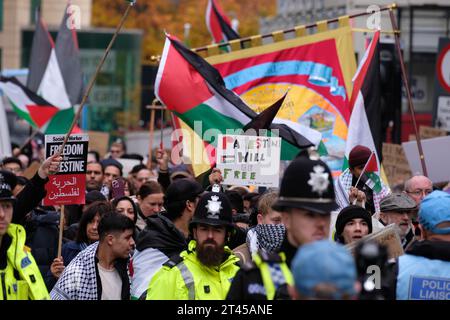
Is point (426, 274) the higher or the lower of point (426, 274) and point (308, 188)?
the lower

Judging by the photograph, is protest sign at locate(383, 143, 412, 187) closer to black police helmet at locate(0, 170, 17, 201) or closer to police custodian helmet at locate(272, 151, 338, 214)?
black police helmet at locate(0, 170, 17, 201)

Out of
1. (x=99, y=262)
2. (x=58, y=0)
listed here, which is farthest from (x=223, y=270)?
(x=58, y=0)

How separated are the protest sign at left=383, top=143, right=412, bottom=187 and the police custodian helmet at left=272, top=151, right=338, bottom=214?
10.8 metres

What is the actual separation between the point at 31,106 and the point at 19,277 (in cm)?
1187

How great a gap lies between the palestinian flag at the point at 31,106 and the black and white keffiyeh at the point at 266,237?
949 centimetres

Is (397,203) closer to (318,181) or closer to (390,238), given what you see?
(390,238)

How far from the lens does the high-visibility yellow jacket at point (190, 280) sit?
786 cm

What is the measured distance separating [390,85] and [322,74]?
3.40m

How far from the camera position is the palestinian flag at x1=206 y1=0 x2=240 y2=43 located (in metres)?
20.8

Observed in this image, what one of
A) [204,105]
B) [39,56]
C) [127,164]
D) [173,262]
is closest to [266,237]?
[173,262]

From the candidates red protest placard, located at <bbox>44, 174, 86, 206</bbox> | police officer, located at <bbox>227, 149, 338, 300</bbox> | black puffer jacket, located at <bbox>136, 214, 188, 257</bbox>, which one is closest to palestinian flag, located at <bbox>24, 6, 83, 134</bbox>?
red protest placard, located at <bbox>44, 174, 86, 206</bbox>

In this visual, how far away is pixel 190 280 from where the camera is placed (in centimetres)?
793
